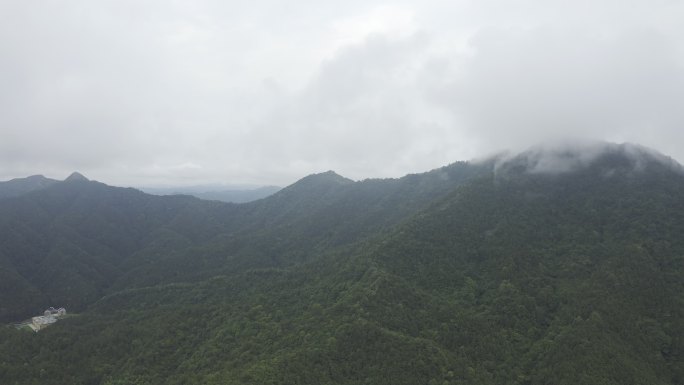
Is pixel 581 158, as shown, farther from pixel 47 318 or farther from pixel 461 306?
pixel 47 318

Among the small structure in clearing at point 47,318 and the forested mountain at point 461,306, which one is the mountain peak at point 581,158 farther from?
the small structure in clearing at point 47,318

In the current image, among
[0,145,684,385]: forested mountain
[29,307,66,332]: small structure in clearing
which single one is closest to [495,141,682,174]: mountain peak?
[0,145,684,385]: forested mountain

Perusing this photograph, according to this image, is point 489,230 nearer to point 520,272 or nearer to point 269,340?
point 520,272

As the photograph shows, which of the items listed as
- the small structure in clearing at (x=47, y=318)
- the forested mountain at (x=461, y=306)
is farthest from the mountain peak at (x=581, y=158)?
the small structure in clearing at (x=47, y=318)

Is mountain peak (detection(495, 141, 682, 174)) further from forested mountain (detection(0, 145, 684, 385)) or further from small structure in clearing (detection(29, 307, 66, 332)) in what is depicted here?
small structure in clearing (detection(29, 307, 66, 332))

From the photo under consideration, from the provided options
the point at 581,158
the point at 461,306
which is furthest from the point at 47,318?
the point at 581,158

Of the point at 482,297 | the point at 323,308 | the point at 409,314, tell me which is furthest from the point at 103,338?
the point at 482,297
